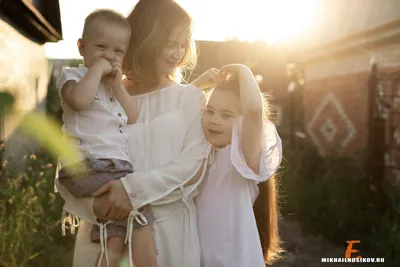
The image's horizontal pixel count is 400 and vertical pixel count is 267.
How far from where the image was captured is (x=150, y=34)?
221cm

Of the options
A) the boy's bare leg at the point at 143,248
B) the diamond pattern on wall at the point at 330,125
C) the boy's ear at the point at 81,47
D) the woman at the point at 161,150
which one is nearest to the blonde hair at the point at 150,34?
the woman at the point at 161,150

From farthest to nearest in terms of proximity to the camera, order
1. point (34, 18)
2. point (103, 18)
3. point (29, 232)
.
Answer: point (34, 18), point (29, 232), point (103, 18)

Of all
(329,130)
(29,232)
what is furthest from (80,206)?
(329,130)

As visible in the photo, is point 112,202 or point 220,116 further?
point 220,116

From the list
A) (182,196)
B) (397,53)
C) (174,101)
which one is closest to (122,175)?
(182,196)

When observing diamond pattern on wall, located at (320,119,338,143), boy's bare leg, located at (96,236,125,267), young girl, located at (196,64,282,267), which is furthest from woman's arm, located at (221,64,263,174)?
diamond pattern on wall, located at (320,119,338,143)

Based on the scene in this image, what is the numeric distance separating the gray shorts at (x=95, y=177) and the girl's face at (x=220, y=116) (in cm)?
41

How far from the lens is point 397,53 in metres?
8.88

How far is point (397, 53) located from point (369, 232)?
3753 mm

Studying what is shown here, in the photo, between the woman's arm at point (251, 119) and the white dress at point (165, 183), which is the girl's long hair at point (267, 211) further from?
the white dress at point (165, 183)

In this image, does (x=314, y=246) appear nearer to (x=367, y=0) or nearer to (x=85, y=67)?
(x=85, y=67)

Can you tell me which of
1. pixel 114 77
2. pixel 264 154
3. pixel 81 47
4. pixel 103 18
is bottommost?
pixel 264 154

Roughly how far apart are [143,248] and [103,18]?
0.96 meters

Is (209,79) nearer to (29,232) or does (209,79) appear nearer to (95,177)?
(95,177)
